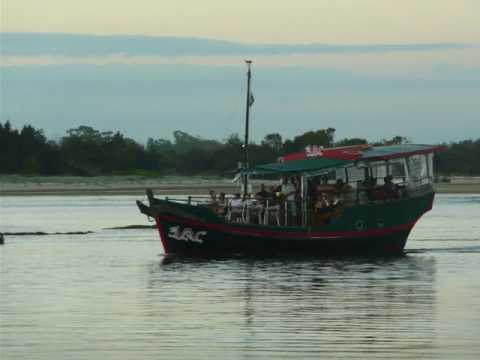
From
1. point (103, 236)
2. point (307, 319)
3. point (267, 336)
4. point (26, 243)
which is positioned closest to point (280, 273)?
point (307, 319)

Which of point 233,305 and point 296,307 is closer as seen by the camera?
point 296,307

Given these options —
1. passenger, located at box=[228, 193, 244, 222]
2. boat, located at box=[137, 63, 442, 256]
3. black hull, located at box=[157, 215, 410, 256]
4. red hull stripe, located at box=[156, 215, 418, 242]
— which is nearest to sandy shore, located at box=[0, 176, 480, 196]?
boat, located at box=[137, 63, 442, 256]

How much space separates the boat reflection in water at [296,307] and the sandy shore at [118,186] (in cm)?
6538

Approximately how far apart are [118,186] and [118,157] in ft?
49.1

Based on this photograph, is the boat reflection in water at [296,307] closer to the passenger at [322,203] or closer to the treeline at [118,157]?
the passenger at [322,203]

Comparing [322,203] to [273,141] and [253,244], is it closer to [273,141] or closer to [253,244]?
[253,244]

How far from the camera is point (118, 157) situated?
130625mm

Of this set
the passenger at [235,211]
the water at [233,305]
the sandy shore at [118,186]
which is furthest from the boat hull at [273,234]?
the sandy shore at [118,186]

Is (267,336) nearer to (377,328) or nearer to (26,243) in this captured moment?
(377,328)

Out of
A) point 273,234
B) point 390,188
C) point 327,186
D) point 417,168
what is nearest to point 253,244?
point 273,234

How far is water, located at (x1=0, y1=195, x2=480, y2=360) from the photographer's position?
20188mm

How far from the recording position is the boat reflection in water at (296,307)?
66.5 ft

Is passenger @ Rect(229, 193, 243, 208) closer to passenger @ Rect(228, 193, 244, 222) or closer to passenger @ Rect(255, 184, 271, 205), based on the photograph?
passenger @ Rect(228, 193, 244, 222)

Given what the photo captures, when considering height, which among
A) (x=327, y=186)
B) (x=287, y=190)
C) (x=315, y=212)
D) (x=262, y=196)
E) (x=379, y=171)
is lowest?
(x=315, y=212)
